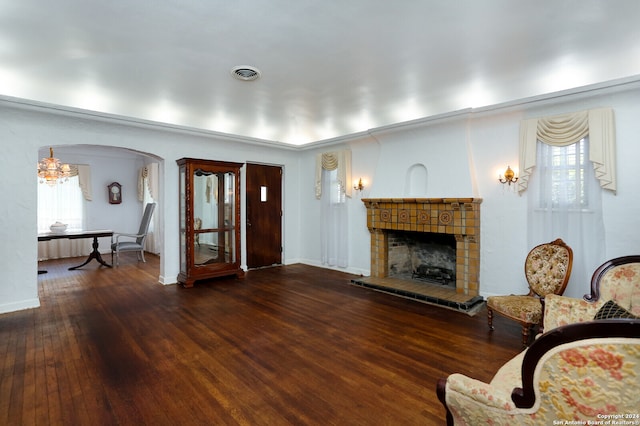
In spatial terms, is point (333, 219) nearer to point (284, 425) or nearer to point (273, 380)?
point (273, 380)

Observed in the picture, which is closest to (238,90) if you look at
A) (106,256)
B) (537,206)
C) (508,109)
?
(508,109)

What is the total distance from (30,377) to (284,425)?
6.86 feet

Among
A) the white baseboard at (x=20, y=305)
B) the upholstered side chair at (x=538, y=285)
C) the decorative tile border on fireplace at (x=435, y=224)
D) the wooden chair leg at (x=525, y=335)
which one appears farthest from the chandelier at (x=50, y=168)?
the wooden chair leg at (x=525, y=335)

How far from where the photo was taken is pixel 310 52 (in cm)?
306

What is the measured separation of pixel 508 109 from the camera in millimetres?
3836

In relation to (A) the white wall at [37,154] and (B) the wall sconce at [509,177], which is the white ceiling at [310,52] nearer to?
(A) the white wall at [37,154]

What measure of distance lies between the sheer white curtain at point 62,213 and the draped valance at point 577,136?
9.65 m

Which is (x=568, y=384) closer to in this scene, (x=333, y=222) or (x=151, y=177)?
(x=333, y=222)

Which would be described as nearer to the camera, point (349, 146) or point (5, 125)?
point (5, 125)

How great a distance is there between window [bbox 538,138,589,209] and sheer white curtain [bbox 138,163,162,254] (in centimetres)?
808

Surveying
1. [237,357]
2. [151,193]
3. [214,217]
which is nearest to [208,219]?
[214,217]

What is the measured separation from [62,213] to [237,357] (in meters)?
7.82

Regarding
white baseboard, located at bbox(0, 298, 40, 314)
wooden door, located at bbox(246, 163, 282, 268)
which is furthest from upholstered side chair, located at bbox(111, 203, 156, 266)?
white baseboard, located at bbox(0, 298, 40, 314)

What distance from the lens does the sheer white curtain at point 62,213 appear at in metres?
7.48
